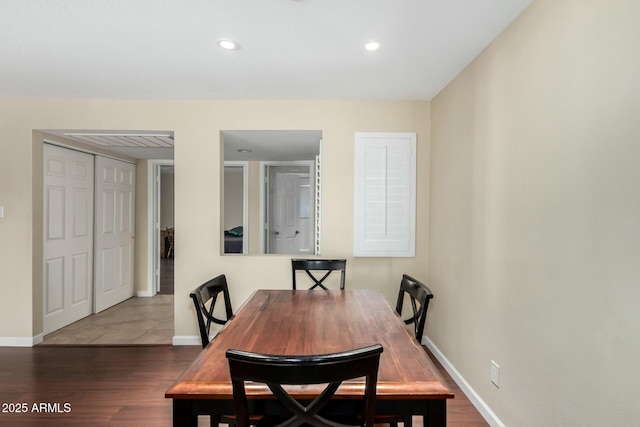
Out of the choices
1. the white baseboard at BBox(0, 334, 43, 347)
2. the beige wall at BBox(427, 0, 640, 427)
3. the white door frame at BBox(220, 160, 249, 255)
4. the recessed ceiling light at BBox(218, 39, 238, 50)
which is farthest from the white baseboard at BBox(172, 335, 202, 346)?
the recessed ceiling light at BBox(218, 39, 238, 50)

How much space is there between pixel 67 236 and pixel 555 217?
4.29m

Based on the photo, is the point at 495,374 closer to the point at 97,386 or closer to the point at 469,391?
the point at 469,391

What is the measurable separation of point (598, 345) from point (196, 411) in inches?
57.5

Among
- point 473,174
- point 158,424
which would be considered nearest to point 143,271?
point 158,424

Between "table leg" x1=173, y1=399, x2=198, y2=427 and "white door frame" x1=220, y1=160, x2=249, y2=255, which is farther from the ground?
"white door frame" x1=220, y1=160, x2=249, y2=255

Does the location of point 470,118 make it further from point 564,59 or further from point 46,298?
point 46,298

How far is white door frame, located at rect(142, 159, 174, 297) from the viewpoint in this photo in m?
4.48

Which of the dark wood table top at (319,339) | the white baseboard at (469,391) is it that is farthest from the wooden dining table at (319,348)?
the white baseboard at (469,391)

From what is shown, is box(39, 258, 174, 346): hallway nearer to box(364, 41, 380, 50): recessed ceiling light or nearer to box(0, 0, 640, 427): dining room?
box(0, 0, 640, 427): dining room

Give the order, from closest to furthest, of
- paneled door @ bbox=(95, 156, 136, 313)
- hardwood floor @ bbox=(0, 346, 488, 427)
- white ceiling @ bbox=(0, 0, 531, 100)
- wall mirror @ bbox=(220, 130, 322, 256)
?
white ceiling @ bbox=(0, 0, 531, 100), hardwood floor @ bbox=(0, 346, 488, 427), paneled door @ bbox=(95, 156, 136, 313), wall mirror @ bbox=(220, 130, 322, 256)

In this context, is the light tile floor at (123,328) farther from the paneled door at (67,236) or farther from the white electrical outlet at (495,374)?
the white electrical outlet at (495,374)

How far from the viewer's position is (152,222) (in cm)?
450

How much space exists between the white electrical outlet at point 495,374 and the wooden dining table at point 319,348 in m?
0.73

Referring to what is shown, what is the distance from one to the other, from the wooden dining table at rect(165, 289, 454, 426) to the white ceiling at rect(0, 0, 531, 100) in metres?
1.61
